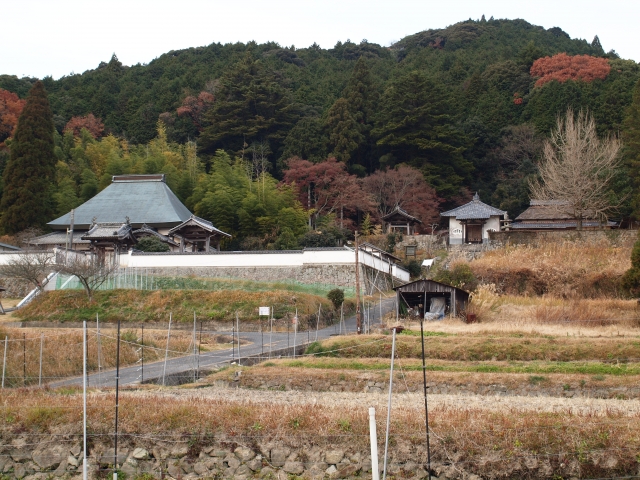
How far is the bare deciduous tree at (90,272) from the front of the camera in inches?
1088

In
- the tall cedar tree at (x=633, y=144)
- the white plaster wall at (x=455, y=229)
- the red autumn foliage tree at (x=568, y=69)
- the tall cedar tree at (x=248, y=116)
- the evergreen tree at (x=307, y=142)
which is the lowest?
the white plaster wall at (x=455, y=229)

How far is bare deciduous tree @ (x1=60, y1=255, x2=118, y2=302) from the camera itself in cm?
2762

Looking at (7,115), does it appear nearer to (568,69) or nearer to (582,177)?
(568,69)

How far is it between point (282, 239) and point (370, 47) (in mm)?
62376

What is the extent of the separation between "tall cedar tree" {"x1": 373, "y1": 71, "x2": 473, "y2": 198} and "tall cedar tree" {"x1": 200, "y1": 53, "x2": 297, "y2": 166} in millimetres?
8187

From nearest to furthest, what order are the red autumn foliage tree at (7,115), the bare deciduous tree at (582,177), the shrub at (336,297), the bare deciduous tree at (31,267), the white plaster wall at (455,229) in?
the shrub at (336,297)
the bare deciduous tree at (31,267)
the bare deciduous tree at (582,177)
the white plaster wall at (455,229)
the red autumn foliage tree at (7,115)

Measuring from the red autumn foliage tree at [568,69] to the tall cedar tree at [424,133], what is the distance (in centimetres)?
1015

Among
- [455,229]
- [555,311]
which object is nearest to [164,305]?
[555,311]

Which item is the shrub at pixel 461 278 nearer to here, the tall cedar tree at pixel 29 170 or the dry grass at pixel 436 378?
the dry grass at pixel 436 378

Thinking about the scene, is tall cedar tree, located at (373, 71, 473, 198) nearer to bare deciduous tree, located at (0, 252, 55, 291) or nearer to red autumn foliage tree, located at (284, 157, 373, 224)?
red autumn foliage tree, located at (284, 157, 373, 224)

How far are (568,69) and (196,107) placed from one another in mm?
28618

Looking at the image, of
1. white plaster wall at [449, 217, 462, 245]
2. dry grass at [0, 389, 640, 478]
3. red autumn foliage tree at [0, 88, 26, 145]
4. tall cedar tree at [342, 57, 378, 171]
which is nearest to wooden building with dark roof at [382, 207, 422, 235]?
white plaster wall at [449, 217, 462, 245]

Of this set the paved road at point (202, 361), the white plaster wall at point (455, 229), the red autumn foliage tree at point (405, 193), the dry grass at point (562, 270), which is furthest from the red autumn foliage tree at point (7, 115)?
the dry grass at point (562, 270)

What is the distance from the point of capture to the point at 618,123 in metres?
48.5
